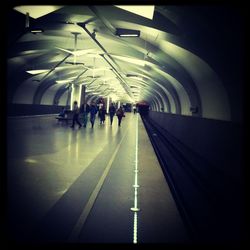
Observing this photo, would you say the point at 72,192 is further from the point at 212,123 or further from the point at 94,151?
the point at 212,123

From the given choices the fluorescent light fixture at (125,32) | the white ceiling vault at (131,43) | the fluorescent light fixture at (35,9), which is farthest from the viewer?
the fluorescent light fixture at (125,32)

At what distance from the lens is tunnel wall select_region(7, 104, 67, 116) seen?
954 inches

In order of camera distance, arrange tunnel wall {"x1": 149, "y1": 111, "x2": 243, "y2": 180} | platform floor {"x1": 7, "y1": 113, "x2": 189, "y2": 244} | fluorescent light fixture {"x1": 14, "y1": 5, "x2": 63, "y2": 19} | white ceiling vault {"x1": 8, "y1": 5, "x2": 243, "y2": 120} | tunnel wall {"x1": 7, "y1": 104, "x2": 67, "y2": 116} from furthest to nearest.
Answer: tunnel wall {"x1": 7, "y1": 104, "x2": 67, "y2": 116} < white ceiling vault {"x1": 8, "y1": 5, "x2": 243, "y2": 120} < fluorescent light fixture {"x1": 14, "y1": 5, "x2": 63, "y2": 19} < tunnel wall {"x1": 149, "y1": 111, "x2": 243, "y2": 180} < platform floor {"x1": 7, "y1": 113, "x2": 189, "y2": 244}

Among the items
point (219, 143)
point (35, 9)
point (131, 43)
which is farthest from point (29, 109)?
point (219, 143)

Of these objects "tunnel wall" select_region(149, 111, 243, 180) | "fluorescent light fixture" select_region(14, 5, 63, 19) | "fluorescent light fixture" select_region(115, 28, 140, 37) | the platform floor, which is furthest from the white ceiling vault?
the platform floor

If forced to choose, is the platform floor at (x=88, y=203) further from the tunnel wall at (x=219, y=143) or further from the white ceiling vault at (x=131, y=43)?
the white ceiling vault at (x=131, y=43)

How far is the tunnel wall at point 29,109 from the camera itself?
24.2 metres

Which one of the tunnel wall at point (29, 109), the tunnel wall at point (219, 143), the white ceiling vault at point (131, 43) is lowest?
the tunnel wall at point (219, 143)

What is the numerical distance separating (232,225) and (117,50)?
16386 millimetres

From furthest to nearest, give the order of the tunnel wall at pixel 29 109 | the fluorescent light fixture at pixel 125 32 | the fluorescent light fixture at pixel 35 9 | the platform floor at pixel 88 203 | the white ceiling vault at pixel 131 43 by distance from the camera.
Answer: the tunnel wall at pixel 29 109
the fluorescent light fixture at pixel 125 32
the white ceiling vault at pixel 131 43
the fluorescent light fixture at pixel 35 9
the platform floor at pixel 88 203

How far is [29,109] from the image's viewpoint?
28.4m

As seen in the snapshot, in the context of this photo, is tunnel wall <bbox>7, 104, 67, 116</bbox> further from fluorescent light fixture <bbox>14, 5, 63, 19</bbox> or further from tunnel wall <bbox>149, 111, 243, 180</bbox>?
tunnel wall <bbox>149, 111, 243, 180</bbox>

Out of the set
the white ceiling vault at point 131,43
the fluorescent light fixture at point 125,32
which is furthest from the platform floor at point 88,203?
the fluorescent light fixture at point 125,32

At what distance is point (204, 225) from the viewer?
3764 millimetres
